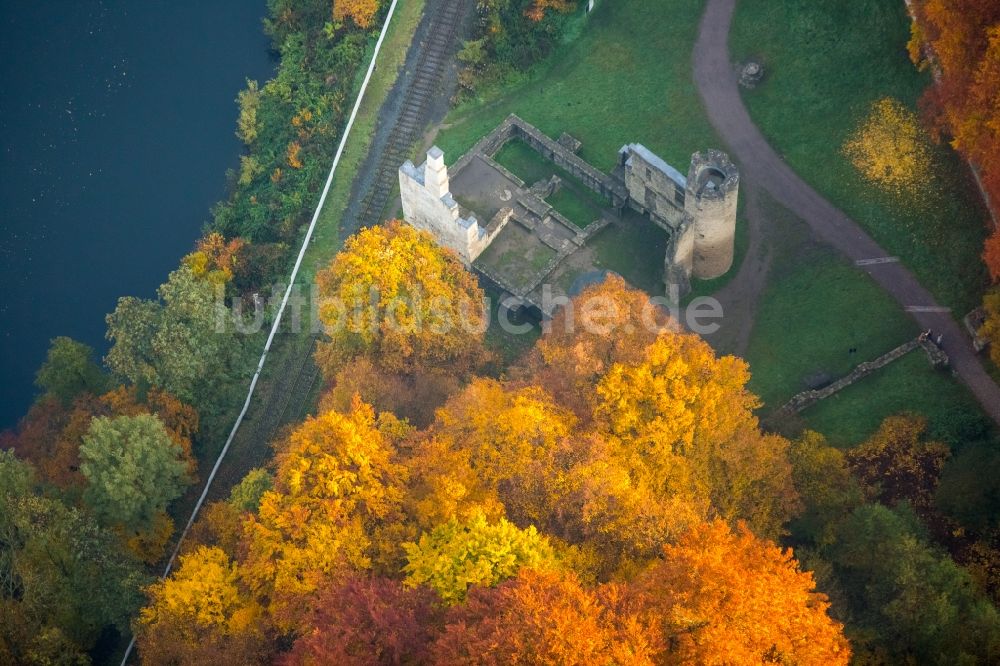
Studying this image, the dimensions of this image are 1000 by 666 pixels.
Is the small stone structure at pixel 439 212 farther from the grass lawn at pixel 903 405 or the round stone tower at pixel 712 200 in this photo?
the grass lawn at pixel 903 405

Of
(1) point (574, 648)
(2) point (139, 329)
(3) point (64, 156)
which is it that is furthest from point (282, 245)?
(1) point (574, 648)

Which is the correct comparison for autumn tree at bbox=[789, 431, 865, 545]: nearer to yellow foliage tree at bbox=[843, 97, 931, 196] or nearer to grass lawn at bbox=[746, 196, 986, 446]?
grass lawn at bbox=[746, 196, 986, 446]

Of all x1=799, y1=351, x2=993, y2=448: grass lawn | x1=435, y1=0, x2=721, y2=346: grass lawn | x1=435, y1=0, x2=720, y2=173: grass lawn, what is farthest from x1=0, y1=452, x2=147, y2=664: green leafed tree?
x1=799, y1=351, x2=993, y2=448: grass lawn

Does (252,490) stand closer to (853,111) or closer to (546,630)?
(546,630)

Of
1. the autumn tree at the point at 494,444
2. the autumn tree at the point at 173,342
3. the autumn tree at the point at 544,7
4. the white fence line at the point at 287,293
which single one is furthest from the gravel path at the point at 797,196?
the autumn tree at the point at 173,342

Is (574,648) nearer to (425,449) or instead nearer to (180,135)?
(425,449)

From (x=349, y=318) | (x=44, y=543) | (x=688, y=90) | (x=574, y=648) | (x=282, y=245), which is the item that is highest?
(x=688, y=90)
